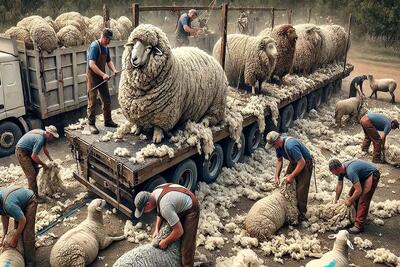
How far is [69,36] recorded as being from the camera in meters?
10.0

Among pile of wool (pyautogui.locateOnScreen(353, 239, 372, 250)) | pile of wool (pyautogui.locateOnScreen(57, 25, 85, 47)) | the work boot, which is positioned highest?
pile of wool (pyautogui.locateOnScreen(57, 25, 85, 47))

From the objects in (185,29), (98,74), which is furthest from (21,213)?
(185,29)

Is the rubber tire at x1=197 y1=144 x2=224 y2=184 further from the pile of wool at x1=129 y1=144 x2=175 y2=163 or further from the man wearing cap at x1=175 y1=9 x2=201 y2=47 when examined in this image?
the man wearing cap at x1=175 y1=9 x2=201 y2=47

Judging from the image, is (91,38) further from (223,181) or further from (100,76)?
(223,181)

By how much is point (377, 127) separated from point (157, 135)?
5.86m

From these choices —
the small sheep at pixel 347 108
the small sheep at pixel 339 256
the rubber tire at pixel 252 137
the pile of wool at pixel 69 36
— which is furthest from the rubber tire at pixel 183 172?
the small sheep at pixel 347 108

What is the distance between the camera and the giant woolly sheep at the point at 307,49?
1343cm

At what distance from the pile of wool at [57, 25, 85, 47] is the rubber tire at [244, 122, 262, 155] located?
503 cm

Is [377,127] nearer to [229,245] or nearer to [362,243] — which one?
[362,243]

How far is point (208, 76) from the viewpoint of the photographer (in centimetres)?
808

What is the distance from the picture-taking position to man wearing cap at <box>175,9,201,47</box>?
1205 centimetres

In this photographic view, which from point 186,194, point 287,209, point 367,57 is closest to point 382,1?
point 367,57

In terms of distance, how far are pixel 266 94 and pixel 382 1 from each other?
59.8 feet

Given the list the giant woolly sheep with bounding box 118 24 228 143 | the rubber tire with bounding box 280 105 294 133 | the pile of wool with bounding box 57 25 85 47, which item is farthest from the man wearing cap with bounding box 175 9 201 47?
the giant woolly sheep with bounding box 118 24 228 143
